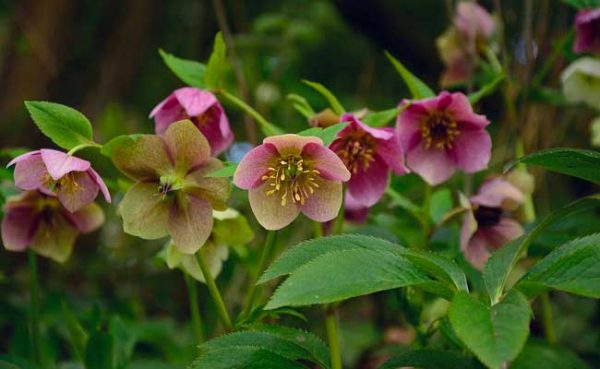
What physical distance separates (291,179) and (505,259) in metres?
0.21

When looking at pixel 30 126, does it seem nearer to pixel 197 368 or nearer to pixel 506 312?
pixel 197 368

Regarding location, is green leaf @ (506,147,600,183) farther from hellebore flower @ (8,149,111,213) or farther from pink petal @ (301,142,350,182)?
hellebore flower @ (8,149,111,213)

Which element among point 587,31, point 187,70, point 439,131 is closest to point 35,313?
point 187,70

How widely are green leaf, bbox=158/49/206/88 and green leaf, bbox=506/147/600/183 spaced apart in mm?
370

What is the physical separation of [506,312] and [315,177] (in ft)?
0.87

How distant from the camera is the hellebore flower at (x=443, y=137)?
32.6 inches

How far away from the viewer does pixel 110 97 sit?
83.4 inches

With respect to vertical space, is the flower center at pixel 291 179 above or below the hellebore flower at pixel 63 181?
below

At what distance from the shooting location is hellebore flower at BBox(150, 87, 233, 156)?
0.79 m

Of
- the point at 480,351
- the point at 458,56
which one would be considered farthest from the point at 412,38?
the point at 480,351

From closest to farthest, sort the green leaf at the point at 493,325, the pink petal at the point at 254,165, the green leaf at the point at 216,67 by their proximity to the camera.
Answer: the green leaf at the point at 493,325
the pink petal at the point at 254,165
the green leaf at the point at 216,67

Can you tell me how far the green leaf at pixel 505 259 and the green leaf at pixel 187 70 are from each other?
0.38m

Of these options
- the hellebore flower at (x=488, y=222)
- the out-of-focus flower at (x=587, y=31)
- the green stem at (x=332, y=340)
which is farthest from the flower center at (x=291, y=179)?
the out-of-focus flower at (x=587, y=31)

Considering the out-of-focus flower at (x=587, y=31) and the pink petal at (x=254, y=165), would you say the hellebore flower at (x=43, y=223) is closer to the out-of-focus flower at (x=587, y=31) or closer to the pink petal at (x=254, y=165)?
the pink petal at (x=254, y=165)
